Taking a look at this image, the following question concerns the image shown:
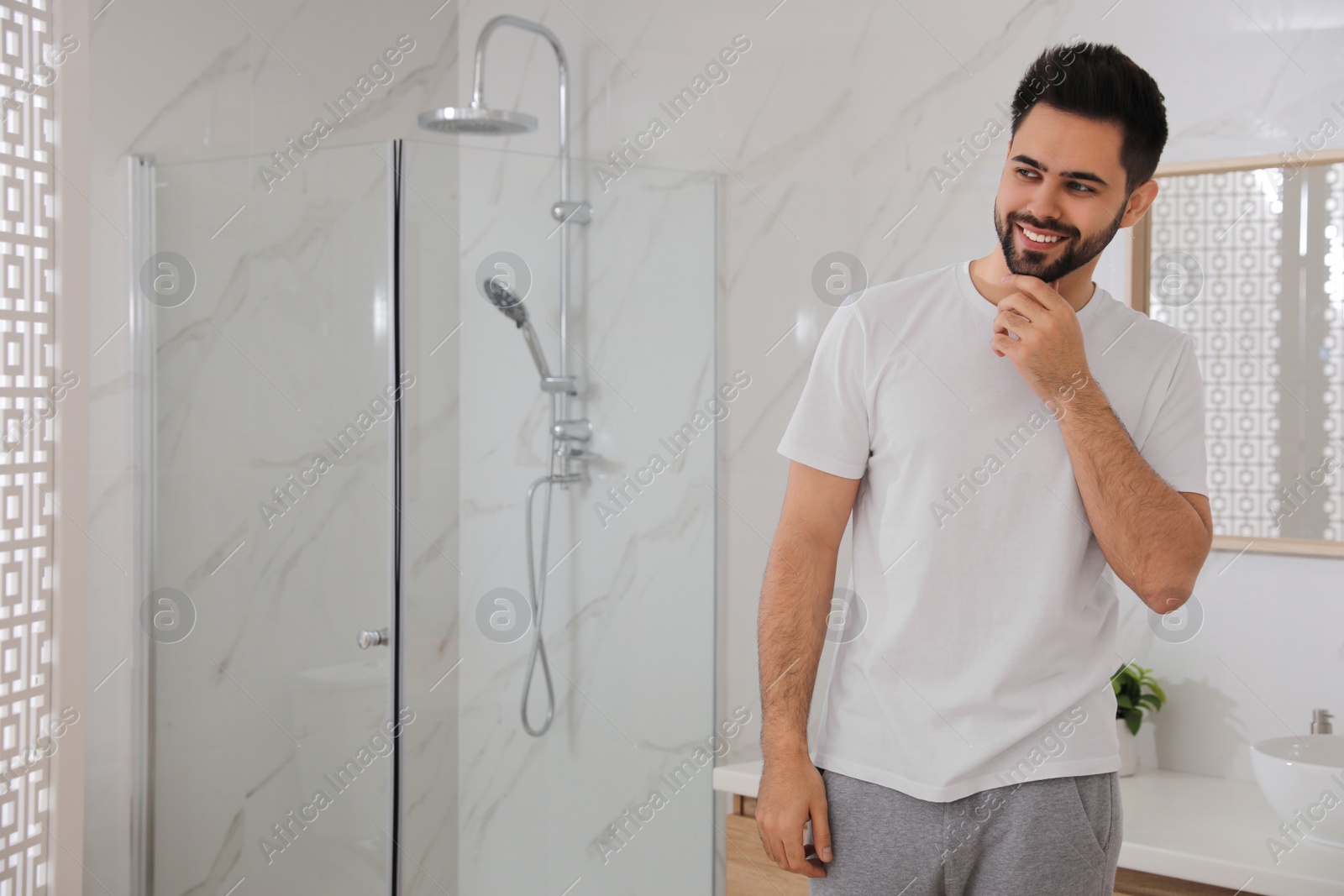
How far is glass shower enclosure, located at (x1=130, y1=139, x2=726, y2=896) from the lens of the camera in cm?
211

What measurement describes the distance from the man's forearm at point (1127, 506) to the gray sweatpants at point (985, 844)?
21 cm

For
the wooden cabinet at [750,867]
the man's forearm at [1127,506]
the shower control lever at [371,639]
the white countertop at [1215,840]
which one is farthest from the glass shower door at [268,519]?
the man's forearm at [1127,506]

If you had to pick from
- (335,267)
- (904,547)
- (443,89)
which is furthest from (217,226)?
(904,547)

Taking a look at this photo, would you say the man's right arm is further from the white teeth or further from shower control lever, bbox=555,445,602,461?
shower control lever, bbox=555,445,602,461

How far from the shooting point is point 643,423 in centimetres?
217

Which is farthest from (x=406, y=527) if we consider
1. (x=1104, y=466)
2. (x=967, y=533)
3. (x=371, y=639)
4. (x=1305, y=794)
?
(x=1305, y=794)

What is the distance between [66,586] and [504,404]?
0.93m

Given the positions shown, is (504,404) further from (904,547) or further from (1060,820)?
(1060,820)

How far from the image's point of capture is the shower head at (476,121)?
2.14 m

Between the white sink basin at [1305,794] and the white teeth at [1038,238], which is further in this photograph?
the white sink basin at [1305,794]

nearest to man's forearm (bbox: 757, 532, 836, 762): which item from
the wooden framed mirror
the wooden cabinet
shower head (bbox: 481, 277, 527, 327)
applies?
the wooden cabinet

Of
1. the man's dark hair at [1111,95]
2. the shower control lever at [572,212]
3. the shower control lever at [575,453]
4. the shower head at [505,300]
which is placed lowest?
the shower control lever at [575,453]

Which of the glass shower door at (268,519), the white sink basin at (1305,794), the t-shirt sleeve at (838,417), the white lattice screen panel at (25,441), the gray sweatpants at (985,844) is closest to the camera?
the gray sweatpants at (985,844)

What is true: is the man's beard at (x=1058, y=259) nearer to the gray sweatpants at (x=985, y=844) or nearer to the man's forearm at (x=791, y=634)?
the man's forearm at (x=791, y=634)
